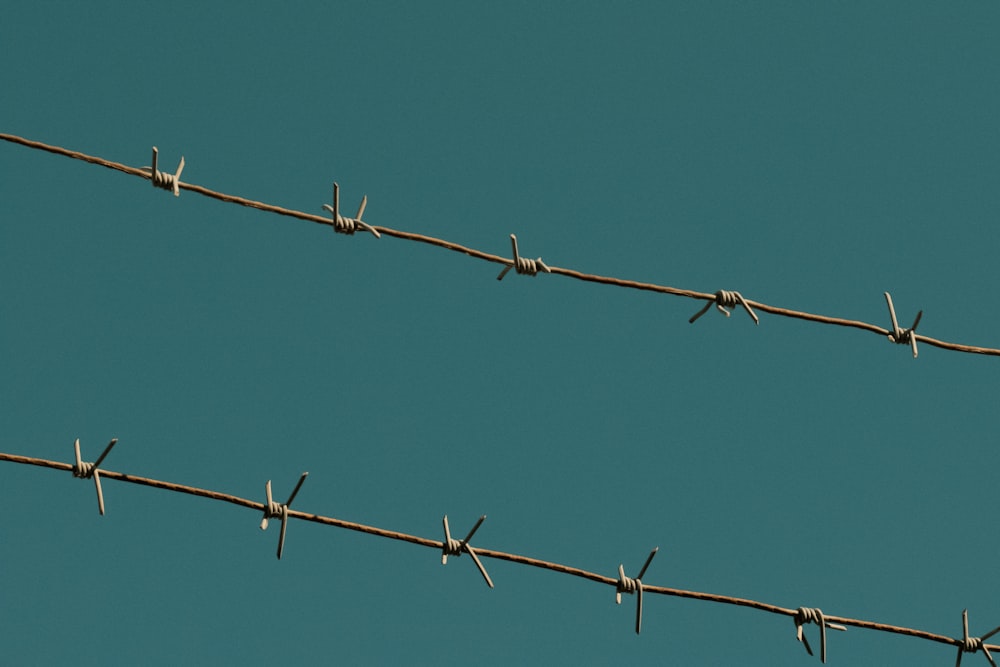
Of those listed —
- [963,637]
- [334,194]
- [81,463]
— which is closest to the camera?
[81,463]

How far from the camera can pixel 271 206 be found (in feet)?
11.7

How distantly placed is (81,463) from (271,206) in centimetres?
71

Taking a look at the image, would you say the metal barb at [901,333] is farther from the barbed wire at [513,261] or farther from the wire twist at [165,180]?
the wire twist at [165,180]

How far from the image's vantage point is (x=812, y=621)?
3838mm

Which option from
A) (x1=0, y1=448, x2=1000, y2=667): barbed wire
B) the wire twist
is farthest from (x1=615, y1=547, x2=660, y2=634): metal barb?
the wire twist

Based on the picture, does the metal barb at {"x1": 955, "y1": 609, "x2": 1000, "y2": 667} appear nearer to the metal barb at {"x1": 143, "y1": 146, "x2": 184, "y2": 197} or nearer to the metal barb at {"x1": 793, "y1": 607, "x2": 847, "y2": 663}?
the metal barb at {"x1": 793, "y1": 607, "x2": 847, "y2": 663}

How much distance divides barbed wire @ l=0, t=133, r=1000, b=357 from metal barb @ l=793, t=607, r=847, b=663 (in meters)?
0.72

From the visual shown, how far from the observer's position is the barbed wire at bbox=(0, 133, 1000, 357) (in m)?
3.56

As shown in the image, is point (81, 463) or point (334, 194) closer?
point (81, 463)

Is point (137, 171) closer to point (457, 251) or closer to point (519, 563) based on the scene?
point (457, 251)

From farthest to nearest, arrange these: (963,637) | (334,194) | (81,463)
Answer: (963,637) < (334,194) < (81,463)

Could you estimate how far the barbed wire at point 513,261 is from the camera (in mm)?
3557

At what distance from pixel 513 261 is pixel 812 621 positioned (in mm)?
1149

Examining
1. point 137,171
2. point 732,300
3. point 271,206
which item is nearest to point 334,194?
point 271,206
